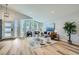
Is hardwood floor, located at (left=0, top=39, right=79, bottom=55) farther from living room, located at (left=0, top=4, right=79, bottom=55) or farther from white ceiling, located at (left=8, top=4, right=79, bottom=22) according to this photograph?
white ceiling, located at (left=8, top=4, right=79, bottom=22)

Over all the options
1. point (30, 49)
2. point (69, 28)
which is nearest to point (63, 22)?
point (69, 28)

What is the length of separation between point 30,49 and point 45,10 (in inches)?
42.0

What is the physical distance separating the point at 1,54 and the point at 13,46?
363 millimetres

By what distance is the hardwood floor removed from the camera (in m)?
3.34

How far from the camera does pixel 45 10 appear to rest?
3.37 meters

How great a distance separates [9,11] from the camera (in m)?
3.35

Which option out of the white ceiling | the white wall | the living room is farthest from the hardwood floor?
the white ceiling

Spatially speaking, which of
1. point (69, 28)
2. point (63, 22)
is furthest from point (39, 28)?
point (69, 28)

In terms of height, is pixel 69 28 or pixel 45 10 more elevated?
pixel 45 10

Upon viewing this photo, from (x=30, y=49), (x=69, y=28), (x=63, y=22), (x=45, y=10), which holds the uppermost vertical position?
(x=45, y=10)

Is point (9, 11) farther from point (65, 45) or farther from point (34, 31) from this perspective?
point (65, 45)

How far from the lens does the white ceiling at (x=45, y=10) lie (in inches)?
131

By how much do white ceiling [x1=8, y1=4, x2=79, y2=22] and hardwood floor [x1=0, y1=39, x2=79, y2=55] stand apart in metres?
0.70

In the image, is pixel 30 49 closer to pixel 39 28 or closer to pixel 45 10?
pixel 39 28
